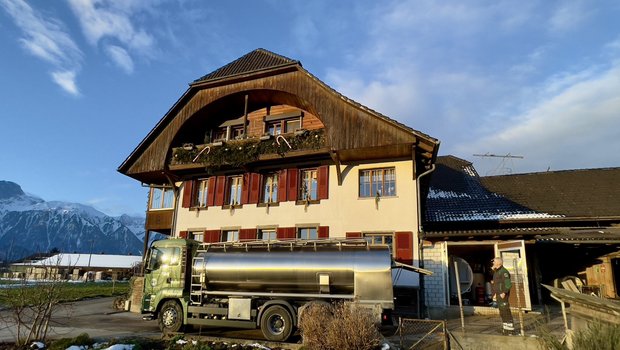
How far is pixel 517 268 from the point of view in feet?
54.1

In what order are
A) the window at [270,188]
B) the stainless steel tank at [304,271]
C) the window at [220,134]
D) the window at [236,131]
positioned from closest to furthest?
the stainless steel tank at [304,271], the window at [270,188], the window at [236,131], the window at [220,134]

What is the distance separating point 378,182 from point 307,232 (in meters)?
4.28

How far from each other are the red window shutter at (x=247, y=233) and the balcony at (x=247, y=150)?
3432 mm

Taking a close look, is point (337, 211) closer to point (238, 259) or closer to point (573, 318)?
point (238, 259)

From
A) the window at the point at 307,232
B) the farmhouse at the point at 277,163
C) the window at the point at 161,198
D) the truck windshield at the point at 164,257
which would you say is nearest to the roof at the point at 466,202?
the farmhouse at the point at 277,163

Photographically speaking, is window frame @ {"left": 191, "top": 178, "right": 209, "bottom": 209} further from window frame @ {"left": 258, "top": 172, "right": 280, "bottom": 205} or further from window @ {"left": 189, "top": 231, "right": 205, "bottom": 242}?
window frame @ {"left": 258, "top": 172, "right": 280, "bottom": 205}

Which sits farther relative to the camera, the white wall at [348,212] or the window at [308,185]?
the window at [308,185]

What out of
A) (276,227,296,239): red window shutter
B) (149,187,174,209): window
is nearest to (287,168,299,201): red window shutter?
(276,227,296,239): red window shutter

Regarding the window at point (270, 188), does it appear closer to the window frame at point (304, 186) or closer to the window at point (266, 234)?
the window frame at point (304, 186)

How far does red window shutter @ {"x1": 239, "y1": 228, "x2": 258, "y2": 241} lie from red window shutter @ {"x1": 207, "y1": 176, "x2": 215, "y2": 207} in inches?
98.6

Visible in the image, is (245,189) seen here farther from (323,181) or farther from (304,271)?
(304,271)

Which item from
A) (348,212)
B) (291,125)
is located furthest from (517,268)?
(291,125)

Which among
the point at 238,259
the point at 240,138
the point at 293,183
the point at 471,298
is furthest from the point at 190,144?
the point at 471,298

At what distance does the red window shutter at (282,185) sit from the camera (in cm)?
2084
